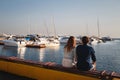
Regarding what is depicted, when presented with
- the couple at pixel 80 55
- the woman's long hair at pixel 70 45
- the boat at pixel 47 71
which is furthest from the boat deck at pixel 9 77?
the woman's long hair at pixel 70 45

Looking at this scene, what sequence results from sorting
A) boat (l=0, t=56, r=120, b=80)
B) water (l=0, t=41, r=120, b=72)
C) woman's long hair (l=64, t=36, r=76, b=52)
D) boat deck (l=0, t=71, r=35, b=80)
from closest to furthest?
1. boat (l=0, t=56, r=120, b=80)
2. woman's long hair (l=64, t=36, r=76, b=52)
3. boat deck (l=0, t=71, r=35, b=80)
4. water (l=0, t=41, r=120, b=72)

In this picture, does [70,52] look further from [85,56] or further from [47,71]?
[47,71]

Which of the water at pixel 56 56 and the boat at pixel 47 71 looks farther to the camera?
the water at pixel 56 56

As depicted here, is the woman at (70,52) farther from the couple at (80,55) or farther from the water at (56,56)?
the water at (56,56)

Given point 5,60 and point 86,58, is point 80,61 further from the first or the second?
point 5,60

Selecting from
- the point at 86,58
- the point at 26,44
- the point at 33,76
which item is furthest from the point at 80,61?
the point at 26,44

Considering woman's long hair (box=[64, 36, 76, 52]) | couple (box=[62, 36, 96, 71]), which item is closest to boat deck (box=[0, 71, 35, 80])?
couple (box=[62, 36, 96, 71])

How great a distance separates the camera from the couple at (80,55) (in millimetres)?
7938

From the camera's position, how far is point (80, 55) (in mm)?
8094

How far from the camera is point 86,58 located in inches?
314

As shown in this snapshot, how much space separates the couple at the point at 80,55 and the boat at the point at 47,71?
0.24 m

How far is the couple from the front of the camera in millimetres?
7938

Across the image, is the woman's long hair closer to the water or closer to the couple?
the couple

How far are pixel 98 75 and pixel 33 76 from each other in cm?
365
